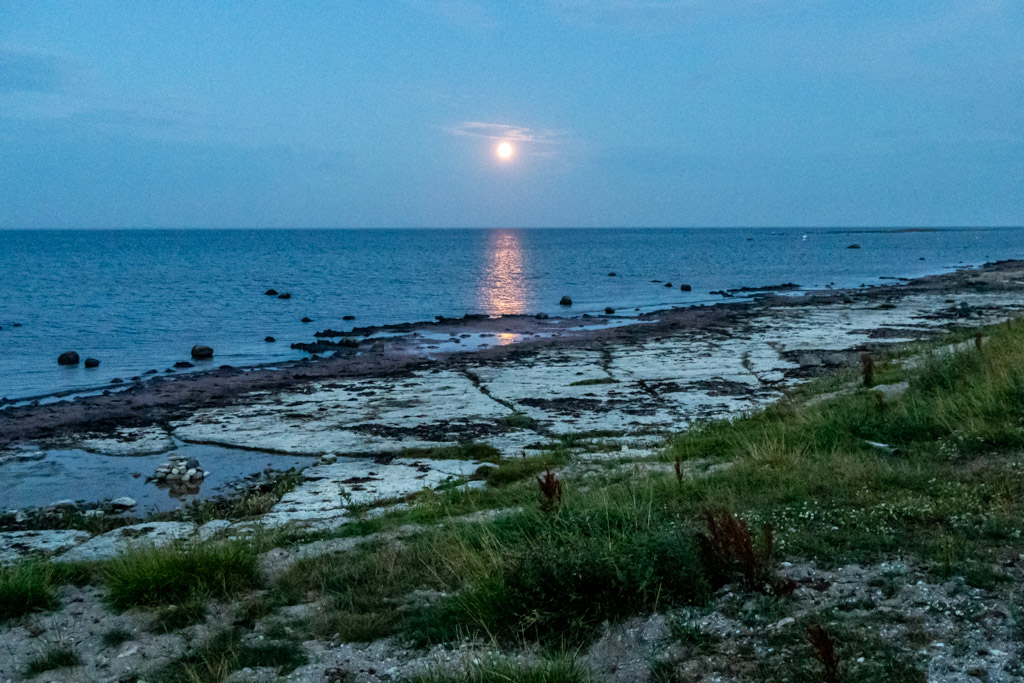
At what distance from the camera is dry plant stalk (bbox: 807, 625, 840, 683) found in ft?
11.5

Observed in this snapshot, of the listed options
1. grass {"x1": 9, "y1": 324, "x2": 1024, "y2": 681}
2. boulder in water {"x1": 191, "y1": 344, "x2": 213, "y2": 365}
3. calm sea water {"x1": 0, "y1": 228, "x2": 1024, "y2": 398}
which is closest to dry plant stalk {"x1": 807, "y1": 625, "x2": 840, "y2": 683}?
grass {"x1": 9, "y1": 324, "x2": 1024, "y2": 681}

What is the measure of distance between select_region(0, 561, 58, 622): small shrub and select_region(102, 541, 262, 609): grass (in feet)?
1.27

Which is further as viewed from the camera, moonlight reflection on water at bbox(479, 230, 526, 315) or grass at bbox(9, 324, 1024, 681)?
moonlight reflection on water at bbox(479, 230, 526, 315)

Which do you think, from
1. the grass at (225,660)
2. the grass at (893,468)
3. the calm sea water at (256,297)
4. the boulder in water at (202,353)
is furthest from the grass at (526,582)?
the boulder in water at (202,353)

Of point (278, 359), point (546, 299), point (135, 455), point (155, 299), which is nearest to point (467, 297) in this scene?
point (546, 299)

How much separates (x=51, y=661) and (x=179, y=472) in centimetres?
630

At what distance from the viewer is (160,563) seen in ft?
18.0

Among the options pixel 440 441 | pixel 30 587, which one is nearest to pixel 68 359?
pixel 440 441

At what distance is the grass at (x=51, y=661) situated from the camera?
4.57 meters

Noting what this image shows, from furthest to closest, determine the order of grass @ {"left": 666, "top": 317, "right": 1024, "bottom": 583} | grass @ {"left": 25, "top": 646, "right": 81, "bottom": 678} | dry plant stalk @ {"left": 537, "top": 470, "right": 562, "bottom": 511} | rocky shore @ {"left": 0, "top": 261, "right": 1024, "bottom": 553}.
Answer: rocky shore @ {"left": 0, "top": 261, "right": 1024, "bottom": 553}
dry plant stalk @ {"left": 537, "top": 470, "right": 562, "bottom": 511}
grass @ {"left": 666, "top": 317, "right": 1024, "bottom": 583}
grass @ {"left": 25, "top": 646, "right": 81, "bottom": 678}

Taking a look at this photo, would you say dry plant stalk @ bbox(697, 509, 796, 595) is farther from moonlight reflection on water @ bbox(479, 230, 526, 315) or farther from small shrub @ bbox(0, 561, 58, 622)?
moonlight reflection on water @ bbox(479, 230, 526, 315)

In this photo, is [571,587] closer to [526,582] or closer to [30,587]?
[526,582]

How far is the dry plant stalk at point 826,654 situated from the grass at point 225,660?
9.46ft

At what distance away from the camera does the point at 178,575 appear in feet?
17.8
